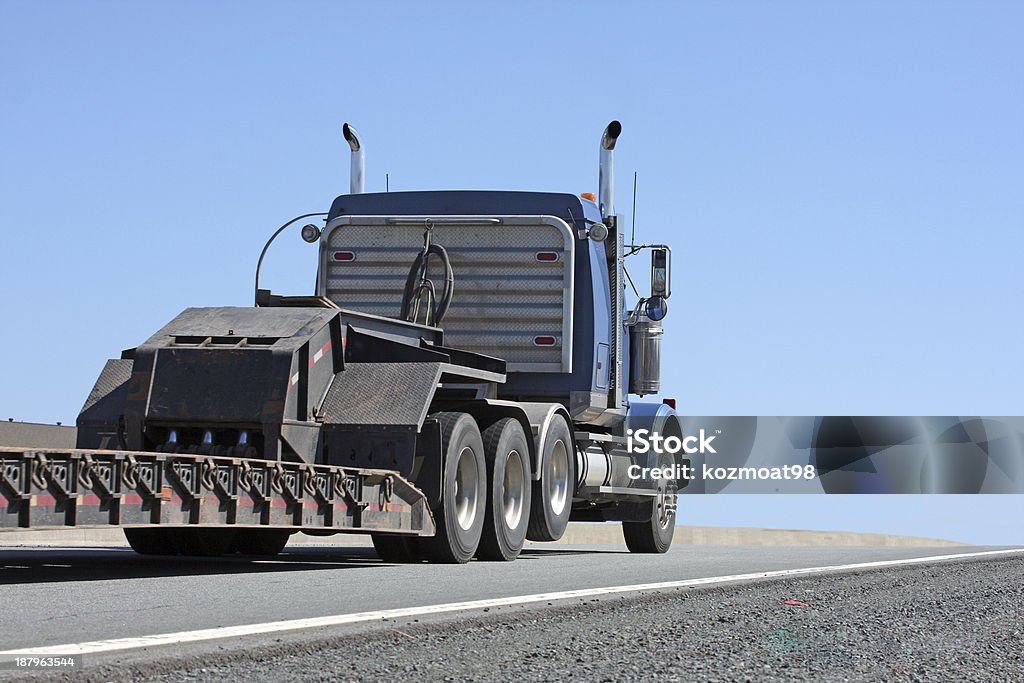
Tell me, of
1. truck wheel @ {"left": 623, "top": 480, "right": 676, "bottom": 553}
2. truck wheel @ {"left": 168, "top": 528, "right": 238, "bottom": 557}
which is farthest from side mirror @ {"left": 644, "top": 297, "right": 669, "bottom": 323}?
truck wheel @ {"left": 168, "top": 528, "right": 238, "bottom": 557}

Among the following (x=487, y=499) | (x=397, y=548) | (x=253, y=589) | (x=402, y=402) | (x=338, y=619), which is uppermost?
(x=402, y=402)

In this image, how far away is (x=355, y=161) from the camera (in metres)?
16.9

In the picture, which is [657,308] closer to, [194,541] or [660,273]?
[660,273]

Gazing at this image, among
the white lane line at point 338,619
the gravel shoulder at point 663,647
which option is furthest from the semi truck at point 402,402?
the gravel shoulder at point 663,647

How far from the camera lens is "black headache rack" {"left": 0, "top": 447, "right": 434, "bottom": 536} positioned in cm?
862

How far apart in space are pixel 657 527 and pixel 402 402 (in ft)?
22.0

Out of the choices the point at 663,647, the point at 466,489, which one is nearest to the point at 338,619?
Answer: the point at 663,647

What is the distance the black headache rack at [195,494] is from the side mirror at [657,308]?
550 centimetres

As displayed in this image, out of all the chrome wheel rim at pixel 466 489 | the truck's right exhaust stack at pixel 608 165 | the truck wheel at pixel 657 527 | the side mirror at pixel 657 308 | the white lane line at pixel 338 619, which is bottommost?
the truck wheel at pixel 657 527

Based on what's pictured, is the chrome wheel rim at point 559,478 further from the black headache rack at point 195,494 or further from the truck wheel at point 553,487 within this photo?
the black headache rack at point 195,494

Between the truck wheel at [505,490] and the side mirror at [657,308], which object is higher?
the side mirror at [657,308]

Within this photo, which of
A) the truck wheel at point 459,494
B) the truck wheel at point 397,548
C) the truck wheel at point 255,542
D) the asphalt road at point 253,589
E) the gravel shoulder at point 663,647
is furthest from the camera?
the truck wheel at point 255,542

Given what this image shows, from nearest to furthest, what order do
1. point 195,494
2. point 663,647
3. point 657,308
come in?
point 663,647 < point 195,494 < point 657,308

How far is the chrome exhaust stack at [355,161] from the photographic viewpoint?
16.8 metres
